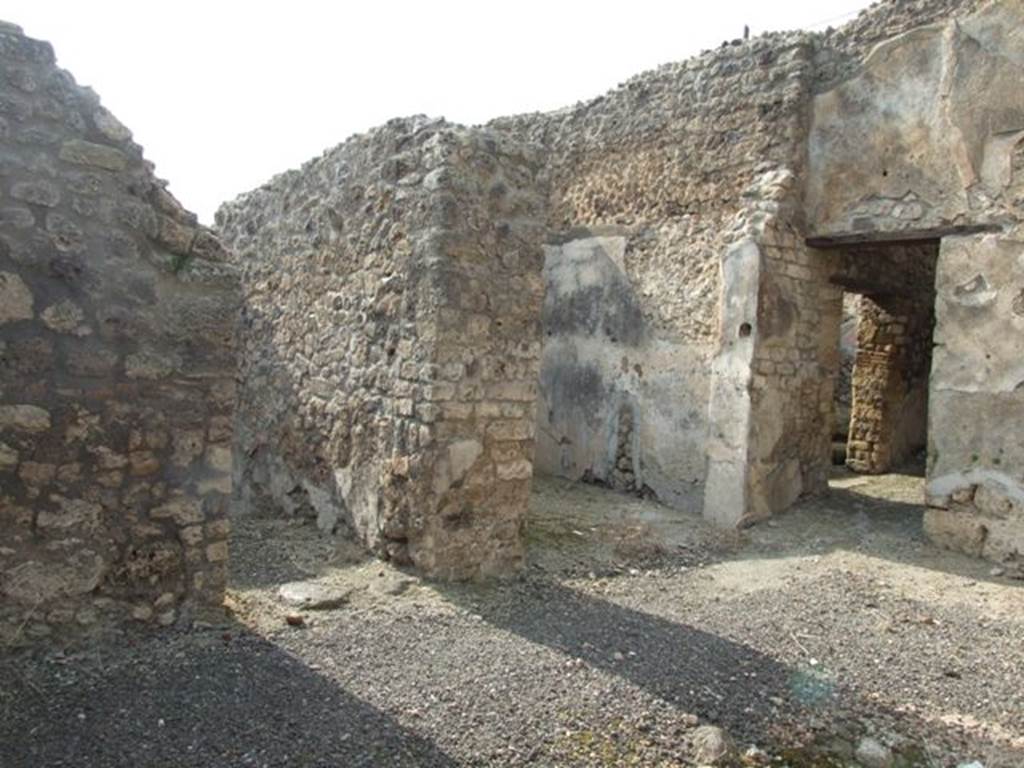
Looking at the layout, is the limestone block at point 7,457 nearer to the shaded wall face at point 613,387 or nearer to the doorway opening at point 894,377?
the shaded wall face at point 613,387

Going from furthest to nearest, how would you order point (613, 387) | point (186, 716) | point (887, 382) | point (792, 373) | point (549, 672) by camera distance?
point (887, 382), point (613, 387), point (792, 373), point (549, 672), point (186, 716)

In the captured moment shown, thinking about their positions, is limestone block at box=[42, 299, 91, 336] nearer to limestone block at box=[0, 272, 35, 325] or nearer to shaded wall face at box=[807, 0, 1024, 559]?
limestone block at box=[0, 272, 35, 325]

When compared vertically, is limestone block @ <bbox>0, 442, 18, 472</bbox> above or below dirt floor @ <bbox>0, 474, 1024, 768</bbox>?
above

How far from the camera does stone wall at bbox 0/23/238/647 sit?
3.19m

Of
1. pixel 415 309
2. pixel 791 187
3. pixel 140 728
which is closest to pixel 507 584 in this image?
pixel 415 309

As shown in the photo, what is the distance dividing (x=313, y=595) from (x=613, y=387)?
4.56m

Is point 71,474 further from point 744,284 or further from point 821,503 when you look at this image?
point 821,503

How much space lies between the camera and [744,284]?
273 inches

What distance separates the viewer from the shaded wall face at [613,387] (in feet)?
24.5

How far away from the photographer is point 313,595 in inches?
169

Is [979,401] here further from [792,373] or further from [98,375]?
[98,375]

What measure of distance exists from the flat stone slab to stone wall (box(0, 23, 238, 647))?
55cm

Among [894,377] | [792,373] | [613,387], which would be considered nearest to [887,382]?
[894,377]

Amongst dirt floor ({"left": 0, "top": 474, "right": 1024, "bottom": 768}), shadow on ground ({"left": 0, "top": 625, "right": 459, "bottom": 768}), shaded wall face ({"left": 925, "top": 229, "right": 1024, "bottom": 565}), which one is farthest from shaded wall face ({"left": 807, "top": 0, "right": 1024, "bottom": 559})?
shadow on ground ({"left": 0, "top": 625, "right": 459, "bottom": 768})
